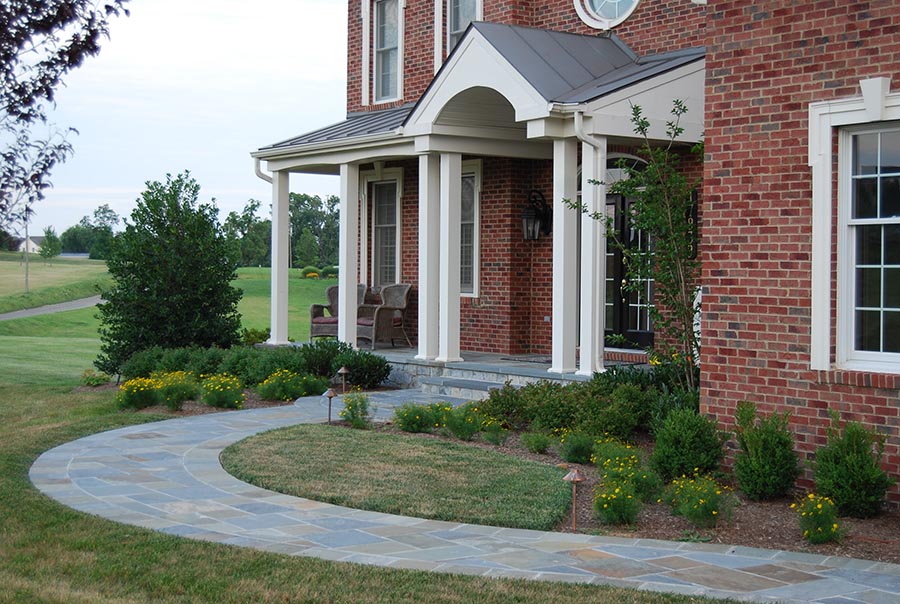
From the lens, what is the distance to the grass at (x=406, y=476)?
7801 millimetres

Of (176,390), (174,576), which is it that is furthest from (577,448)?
(176,390)

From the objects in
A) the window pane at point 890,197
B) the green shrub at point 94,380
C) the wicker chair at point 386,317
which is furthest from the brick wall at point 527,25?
the window pane at point 890,197

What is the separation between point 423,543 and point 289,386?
24.9ft

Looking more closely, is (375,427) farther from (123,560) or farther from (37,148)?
(37,148)

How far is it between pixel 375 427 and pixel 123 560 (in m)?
5.47

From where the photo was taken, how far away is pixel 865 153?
8172 mm

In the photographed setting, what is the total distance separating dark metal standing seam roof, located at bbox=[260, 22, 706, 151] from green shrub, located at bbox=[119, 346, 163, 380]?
5.12m

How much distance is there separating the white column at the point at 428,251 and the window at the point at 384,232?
3720mm

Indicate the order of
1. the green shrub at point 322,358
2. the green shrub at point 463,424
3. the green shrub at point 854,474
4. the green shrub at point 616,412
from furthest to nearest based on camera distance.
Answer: the green shrub at point 322,358, the green shrub at point 463,424, the green shrub at point 616,412, the green shrub at point 854,474

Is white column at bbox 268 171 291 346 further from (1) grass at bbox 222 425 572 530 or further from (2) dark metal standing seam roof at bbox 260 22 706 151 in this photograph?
(1) grass at bbox 222 425 572 530

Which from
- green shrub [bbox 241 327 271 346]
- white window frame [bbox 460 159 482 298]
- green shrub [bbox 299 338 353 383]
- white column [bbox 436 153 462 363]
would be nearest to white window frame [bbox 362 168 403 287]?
white window frame [bbox 460 159 482 298]

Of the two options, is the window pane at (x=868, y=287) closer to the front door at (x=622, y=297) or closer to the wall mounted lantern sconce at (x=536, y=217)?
the front door at (x=622, y=297)

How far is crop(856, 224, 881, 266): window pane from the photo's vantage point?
8109 millimetres

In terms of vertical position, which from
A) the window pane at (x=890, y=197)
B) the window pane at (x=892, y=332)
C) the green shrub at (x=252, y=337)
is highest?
the window pane at (x=890, y=197)
